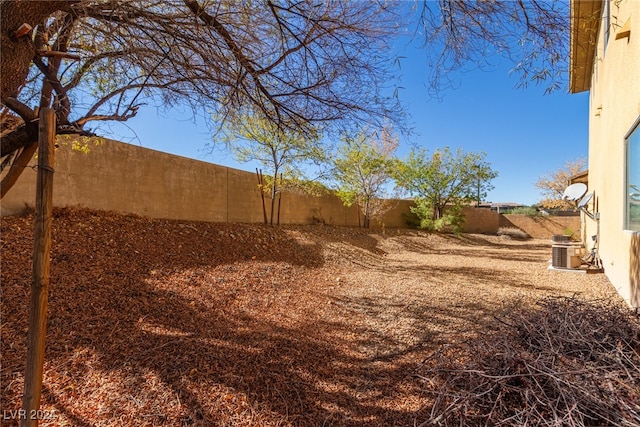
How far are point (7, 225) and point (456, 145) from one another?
49.4 feet

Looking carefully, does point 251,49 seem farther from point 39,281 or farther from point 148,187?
point 148,187

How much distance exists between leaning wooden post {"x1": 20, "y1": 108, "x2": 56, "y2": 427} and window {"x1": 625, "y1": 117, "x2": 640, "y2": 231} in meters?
5.15

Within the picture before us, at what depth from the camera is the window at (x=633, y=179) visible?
10.8ft

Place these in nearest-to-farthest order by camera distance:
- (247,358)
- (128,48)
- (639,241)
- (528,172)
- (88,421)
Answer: (88,421)
(247,358)
(128,48)
(639,241)
(528,172)

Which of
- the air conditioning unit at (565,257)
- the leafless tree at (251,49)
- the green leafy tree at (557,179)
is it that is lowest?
the air conditioning unit at (565,257)

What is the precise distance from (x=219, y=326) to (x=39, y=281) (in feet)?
5.90

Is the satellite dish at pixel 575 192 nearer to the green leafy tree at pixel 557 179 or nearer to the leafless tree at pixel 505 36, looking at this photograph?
the leafless tree at pixel 505 36

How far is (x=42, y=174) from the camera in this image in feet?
4.80

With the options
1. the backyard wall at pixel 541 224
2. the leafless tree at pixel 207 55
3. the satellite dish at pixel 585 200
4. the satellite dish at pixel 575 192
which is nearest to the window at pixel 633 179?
the leafless tree at pixel 207 55

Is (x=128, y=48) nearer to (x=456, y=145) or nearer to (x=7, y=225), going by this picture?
(x=7, y=225)

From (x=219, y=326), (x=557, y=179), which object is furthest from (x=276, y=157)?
(x=557, y=179)

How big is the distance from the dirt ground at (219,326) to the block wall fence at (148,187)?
34 cm

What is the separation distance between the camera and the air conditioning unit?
6.52 meters

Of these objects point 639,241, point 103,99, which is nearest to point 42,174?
point 103,99
